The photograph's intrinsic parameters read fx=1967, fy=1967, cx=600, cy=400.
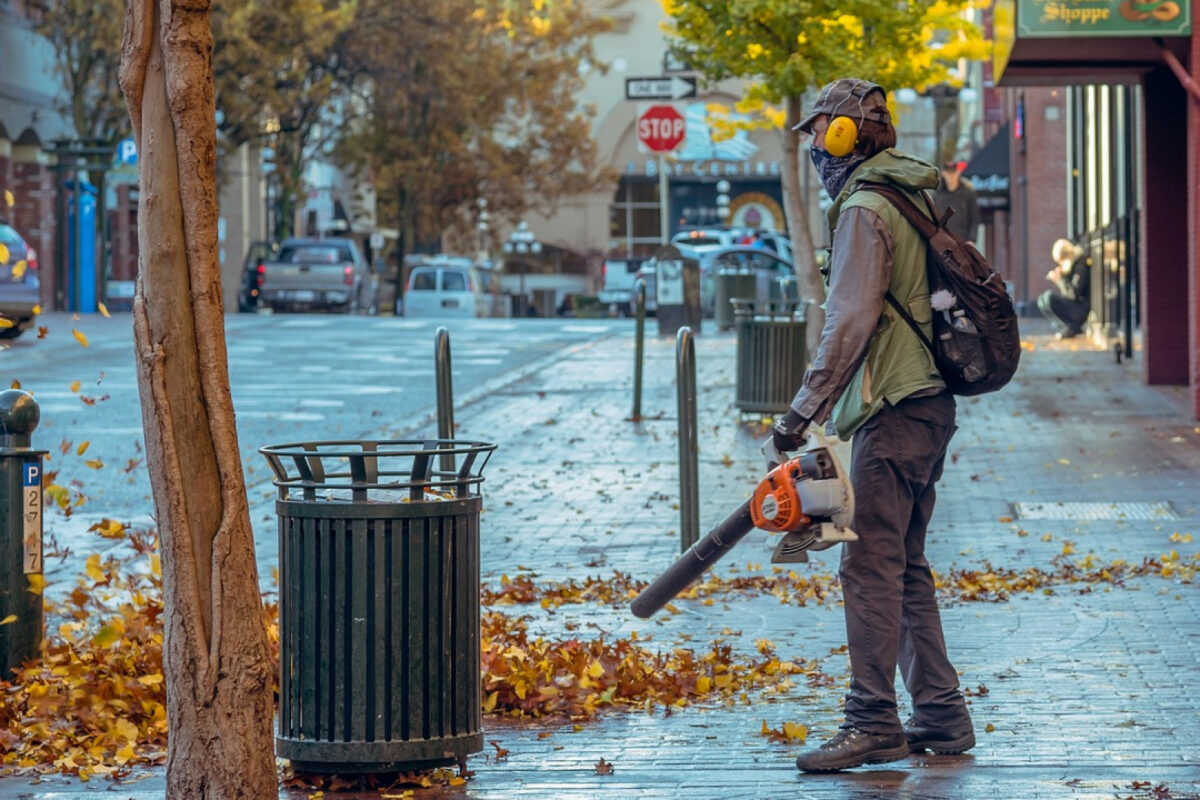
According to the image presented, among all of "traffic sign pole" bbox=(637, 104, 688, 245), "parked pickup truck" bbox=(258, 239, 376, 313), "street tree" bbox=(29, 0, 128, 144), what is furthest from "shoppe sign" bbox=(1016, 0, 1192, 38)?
"parked pickup truck" bbox=(258, 239, 376, 313)

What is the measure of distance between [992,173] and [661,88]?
77.8 feet

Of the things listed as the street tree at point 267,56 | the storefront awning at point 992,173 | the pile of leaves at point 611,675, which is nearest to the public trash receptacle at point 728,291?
the street tree at point 267,56

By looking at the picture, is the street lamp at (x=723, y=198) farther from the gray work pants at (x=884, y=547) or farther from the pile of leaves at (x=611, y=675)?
the gray work pants at (x=884, y=547)

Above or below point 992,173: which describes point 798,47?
below

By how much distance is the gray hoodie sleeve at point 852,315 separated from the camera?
544cm

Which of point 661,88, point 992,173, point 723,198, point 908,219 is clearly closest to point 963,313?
point 908,219

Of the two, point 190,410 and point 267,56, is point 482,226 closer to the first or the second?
point 267,56

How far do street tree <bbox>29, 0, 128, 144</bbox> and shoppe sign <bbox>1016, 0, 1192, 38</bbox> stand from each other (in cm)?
2273

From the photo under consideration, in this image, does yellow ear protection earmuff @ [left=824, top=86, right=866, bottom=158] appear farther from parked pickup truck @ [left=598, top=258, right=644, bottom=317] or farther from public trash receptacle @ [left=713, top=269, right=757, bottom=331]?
parked pickup truck @ [left=598, top=258, right=644, bottom=317]

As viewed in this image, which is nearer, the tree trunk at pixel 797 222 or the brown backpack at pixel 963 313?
the brown backpack at pixel 963 313

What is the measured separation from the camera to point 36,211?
38031 millimetres

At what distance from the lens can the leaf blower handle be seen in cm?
548

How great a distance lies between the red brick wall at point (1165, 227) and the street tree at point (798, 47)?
2433 millimetres

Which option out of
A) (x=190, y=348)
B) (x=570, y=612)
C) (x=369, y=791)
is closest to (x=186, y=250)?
(x=190, y=348)
